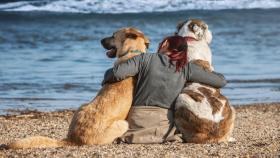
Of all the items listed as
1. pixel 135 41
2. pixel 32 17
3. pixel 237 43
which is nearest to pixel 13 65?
pixel 237 43

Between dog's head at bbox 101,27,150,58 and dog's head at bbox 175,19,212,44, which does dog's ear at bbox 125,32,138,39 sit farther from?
dog's head at bbox 175,19,212,44

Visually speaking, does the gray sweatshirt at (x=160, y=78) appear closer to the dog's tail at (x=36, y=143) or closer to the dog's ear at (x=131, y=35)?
the dog's ear at (x=131, y=35)

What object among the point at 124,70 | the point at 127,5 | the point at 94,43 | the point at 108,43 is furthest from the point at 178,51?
the point at 127,5

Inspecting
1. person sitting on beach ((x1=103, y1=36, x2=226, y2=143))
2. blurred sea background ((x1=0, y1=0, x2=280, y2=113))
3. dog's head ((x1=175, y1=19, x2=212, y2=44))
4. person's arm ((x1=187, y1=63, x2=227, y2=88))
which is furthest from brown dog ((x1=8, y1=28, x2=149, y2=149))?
blurred sea background ((x1=0, y1=0, x2=280, y2=113))

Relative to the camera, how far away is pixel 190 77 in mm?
8984

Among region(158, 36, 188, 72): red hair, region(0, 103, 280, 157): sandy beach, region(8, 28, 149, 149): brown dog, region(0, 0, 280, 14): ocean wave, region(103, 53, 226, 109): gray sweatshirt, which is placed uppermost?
region(158, 36, 188, 72): red hair

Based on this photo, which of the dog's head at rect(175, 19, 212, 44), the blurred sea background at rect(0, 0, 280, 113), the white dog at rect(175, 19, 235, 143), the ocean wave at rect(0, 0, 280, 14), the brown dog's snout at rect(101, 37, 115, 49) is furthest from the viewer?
the ocean wave at rect(0, 0, 280, 14)

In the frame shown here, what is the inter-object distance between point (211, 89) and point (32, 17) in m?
36.2

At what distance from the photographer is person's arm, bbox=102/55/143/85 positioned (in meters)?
8.66

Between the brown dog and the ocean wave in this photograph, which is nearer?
the brown dog

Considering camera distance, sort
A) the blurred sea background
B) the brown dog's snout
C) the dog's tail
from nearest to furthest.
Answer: the dog's tail → the brown dog's snout → the blurred sea background

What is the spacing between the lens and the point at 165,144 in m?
8.82

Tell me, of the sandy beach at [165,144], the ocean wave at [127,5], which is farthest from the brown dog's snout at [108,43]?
the ocean wave at [127,5]

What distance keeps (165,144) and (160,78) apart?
695mm
